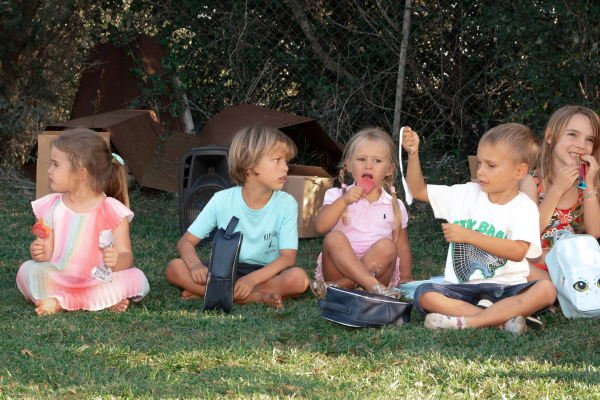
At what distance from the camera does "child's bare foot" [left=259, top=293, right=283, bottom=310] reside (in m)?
2.72

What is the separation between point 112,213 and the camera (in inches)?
110

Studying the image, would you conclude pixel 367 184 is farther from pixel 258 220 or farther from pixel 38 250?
pixel 38 250

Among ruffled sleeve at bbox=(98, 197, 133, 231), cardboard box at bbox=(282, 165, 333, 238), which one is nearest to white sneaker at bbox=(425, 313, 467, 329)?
ruffled sleeve at bbox=(98, 197, 133, 231)

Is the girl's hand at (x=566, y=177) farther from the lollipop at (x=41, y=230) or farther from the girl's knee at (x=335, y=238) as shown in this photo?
the lollipop at (x=41, y=230)

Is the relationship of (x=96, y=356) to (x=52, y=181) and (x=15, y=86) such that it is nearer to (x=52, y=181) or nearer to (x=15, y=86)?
(x=52, y=181)

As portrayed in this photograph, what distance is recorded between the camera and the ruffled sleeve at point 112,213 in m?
2.77

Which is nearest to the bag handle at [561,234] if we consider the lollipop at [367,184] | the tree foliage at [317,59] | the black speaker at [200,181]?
the lollipop at [367,184]

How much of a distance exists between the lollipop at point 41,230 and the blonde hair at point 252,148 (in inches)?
35.6

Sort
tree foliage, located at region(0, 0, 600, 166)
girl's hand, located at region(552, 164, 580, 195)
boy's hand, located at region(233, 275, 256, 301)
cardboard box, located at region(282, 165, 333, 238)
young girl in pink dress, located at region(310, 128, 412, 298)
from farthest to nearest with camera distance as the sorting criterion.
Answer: tree foliage, located at region(0, 0, 600, 166)
cardboard box, located at region(282, 165, 333, 238)
young girl in pink dress, located at region(310, 128, 412, 298)
girl's hand, located at region(552, 164, 580, 195)
boy's hand, located at region(233, 275, 256, 301)

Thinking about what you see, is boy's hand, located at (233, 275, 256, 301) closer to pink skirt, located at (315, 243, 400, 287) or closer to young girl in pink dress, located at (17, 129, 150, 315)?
young girl in pink dress, located at (17, 129, 150, 315)

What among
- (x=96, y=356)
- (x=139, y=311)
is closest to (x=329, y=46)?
(x=139, y=311)

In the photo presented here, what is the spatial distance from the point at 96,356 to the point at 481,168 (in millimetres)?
1705

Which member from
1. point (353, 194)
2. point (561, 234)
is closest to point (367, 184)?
point (353, 194)

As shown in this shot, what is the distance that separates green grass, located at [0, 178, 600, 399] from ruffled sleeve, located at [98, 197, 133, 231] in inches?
16.4
